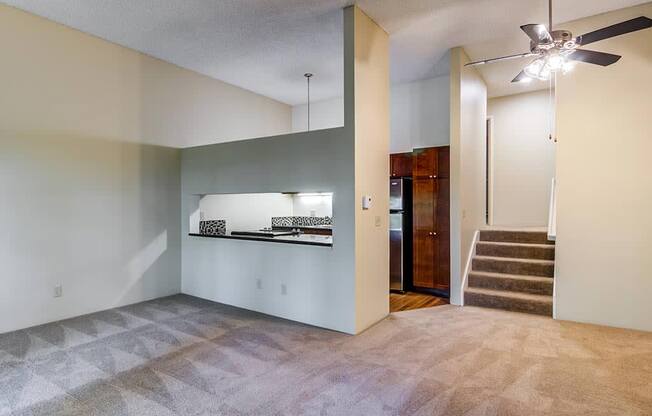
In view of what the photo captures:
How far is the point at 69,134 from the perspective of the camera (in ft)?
13.5

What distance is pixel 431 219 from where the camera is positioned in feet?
17.8

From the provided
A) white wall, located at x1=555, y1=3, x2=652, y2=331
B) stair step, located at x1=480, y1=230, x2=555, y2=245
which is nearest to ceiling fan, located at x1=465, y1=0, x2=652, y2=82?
white wall, located at x1=555, y1=3, x2=652, y2=331

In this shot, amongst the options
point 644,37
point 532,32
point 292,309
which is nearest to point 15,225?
point 292,309

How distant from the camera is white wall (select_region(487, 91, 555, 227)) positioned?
21.9ft

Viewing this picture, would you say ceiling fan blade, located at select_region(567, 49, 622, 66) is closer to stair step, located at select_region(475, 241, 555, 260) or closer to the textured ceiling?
the textured ceiling

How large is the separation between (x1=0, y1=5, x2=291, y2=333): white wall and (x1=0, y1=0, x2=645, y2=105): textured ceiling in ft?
1.22

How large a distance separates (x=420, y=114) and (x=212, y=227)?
3844 millimetres

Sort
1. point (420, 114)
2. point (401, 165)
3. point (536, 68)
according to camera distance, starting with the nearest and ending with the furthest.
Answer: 1. point (536, 68)
2. point (401, 165)
3. point (420, 114)

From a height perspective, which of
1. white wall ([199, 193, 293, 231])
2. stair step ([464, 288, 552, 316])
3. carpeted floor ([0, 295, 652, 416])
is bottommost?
carpeted floor ([0, 295, 652, 416])

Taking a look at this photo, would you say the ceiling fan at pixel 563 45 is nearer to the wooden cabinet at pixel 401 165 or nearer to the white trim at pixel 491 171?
the wooden cabinet at pixel 401 165

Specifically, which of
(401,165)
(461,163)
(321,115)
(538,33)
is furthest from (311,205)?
(538,33)

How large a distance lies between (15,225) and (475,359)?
4.68m

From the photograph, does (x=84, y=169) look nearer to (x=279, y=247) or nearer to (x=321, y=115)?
(x=279, y=247)

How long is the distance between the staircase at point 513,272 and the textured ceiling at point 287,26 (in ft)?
8.87
